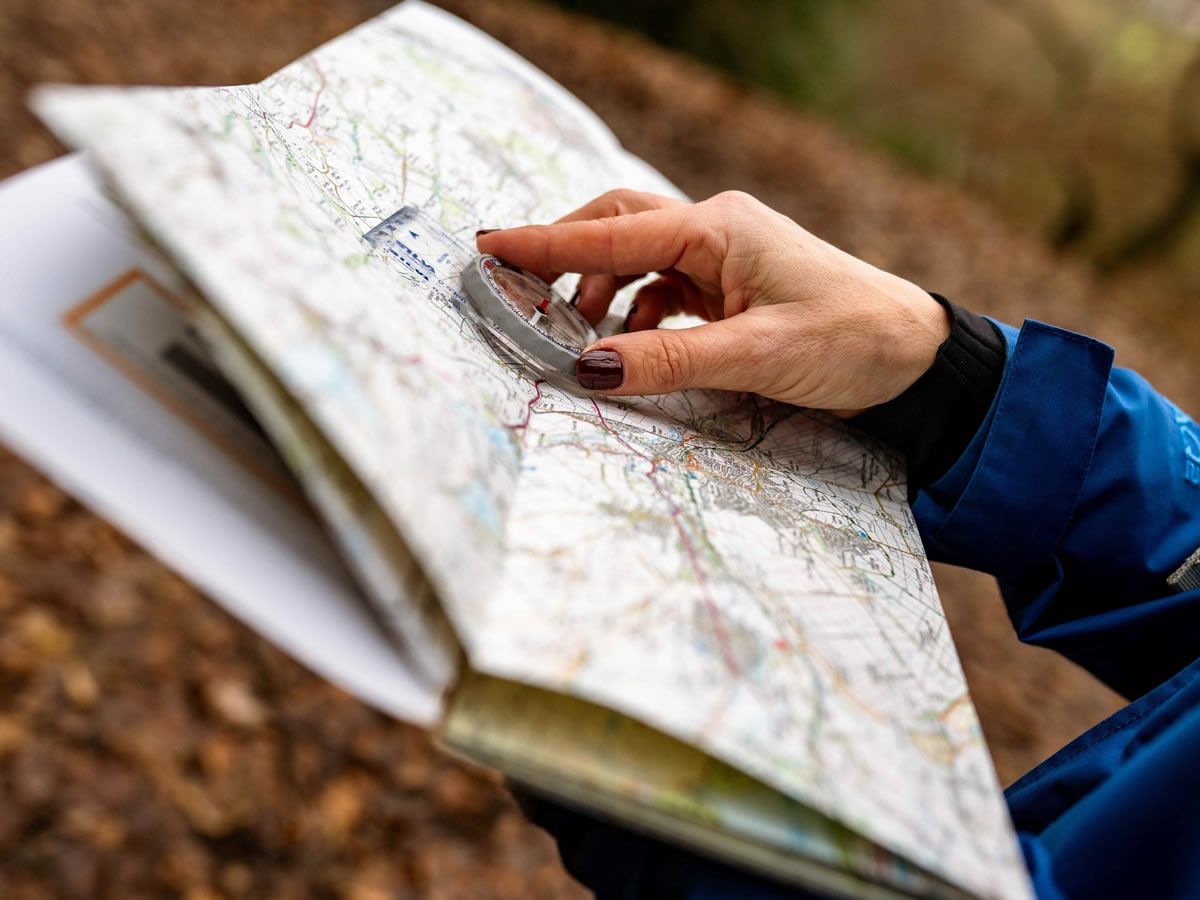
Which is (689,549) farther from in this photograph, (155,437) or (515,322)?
(155,437)

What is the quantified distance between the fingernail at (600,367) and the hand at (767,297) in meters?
0.03

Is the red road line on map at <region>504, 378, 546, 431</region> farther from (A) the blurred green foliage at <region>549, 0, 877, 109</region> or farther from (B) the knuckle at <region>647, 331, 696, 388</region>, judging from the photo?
(A) the blurred green foliage at <region>549, 0, 877, 109</region>

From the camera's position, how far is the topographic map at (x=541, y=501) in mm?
623

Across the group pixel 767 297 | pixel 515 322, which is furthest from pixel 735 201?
pixel 515 322

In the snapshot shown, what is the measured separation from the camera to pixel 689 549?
2.64 feet

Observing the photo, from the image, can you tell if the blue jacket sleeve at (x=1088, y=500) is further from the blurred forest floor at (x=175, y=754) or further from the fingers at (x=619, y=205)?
the blurred forest floor at (x=175, y=754)

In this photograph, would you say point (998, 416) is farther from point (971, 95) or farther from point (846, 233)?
point (971, 95)

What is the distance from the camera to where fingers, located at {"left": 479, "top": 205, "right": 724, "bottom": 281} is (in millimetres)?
1074

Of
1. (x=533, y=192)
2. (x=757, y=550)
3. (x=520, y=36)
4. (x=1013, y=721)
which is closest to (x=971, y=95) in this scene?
(x=520, y=36)

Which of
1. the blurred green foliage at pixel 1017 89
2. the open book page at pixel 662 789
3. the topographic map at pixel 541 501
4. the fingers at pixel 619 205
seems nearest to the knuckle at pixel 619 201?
the fingers at pixel 619 205

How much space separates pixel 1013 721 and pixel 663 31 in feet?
16.5

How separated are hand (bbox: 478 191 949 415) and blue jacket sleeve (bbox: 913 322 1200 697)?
0.14m

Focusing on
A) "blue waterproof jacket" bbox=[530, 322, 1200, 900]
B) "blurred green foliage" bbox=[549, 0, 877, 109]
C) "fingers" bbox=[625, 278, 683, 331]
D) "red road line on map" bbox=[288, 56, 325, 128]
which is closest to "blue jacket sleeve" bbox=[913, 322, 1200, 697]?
"blue waterproof jacket" bbox=[530, 322, 1200, 900]

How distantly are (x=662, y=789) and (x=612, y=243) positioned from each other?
68 centimetres
